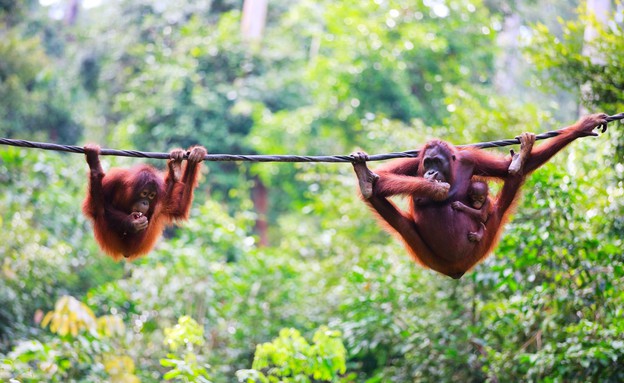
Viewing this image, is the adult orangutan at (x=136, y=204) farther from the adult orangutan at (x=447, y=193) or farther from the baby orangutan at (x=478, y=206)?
Answer: the baby orangutan at (x=478, y=206)

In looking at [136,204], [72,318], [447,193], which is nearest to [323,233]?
[72,318]

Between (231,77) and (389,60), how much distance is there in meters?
4.95

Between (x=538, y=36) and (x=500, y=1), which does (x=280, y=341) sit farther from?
(x=500, y=1)

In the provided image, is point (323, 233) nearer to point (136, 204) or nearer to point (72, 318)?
point (72, 318)

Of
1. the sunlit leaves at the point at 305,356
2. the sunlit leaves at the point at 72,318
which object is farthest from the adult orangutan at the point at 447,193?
the sunlit leaves at the point at 72,318

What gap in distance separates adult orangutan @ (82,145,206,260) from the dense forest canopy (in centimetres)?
59

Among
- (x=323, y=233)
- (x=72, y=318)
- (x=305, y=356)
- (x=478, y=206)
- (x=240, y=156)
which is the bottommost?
(x=305, y=356)

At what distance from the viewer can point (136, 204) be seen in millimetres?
4773

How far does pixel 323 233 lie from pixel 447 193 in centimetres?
629

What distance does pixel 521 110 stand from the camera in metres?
8.66

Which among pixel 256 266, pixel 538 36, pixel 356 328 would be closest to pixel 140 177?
pixel 356 328

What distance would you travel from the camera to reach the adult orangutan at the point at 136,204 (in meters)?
4.68

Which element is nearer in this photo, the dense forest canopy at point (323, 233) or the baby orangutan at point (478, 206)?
the baby orangutan at point (478, 206)

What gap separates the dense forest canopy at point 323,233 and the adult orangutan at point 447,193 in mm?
1237
